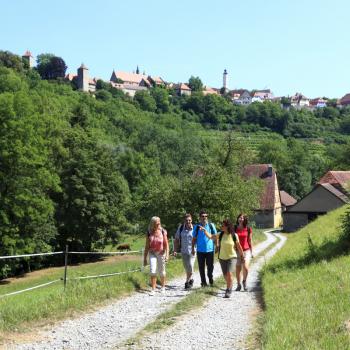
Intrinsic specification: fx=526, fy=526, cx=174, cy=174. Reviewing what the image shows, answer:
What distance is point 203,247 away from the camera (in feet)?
41.0

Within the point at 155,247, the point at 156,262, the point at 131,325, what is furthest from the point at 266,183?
the point at 131,325

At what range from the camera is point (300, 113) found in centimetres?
18038

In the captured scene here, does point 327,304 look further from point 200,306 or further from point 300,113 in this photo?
point 300,113

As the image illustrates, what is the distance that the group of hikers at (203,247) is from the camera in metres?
11.8

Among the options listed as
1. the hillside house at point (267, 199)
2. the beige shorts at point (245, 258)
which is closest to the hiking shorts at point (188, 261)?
the beige shorts at point (245, 258)

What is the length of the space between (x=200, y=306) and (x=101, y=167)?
109 feet

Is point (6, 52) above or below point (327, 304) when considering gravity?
above

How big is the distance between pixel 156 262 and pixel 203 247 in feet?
3.86

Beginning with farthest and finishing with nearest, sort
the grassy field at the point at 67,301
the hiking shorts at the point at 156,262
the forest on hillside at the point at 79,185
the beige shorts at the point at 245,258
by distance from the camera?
the forest on hillside at the point at 79,185 < the beige shorts at the point at 245,258 < the hiking shorts at the point at 156,262 < the grassy field at the point at 67,301

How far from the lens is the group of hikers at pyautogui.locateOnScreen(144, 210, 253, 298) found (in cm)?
1178

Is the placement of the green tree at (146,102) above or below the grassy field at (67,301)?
above

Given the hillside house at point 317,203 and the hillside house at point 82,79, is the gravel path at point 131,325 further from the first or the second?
the hillside house at point 82,79

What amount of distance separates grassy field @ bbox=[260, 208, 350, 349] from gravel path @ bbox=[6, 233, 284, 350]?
65 centimetres

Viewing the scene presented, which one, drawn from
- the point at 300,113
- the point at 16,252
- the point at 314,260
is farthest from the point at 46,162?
the point at 300,113
